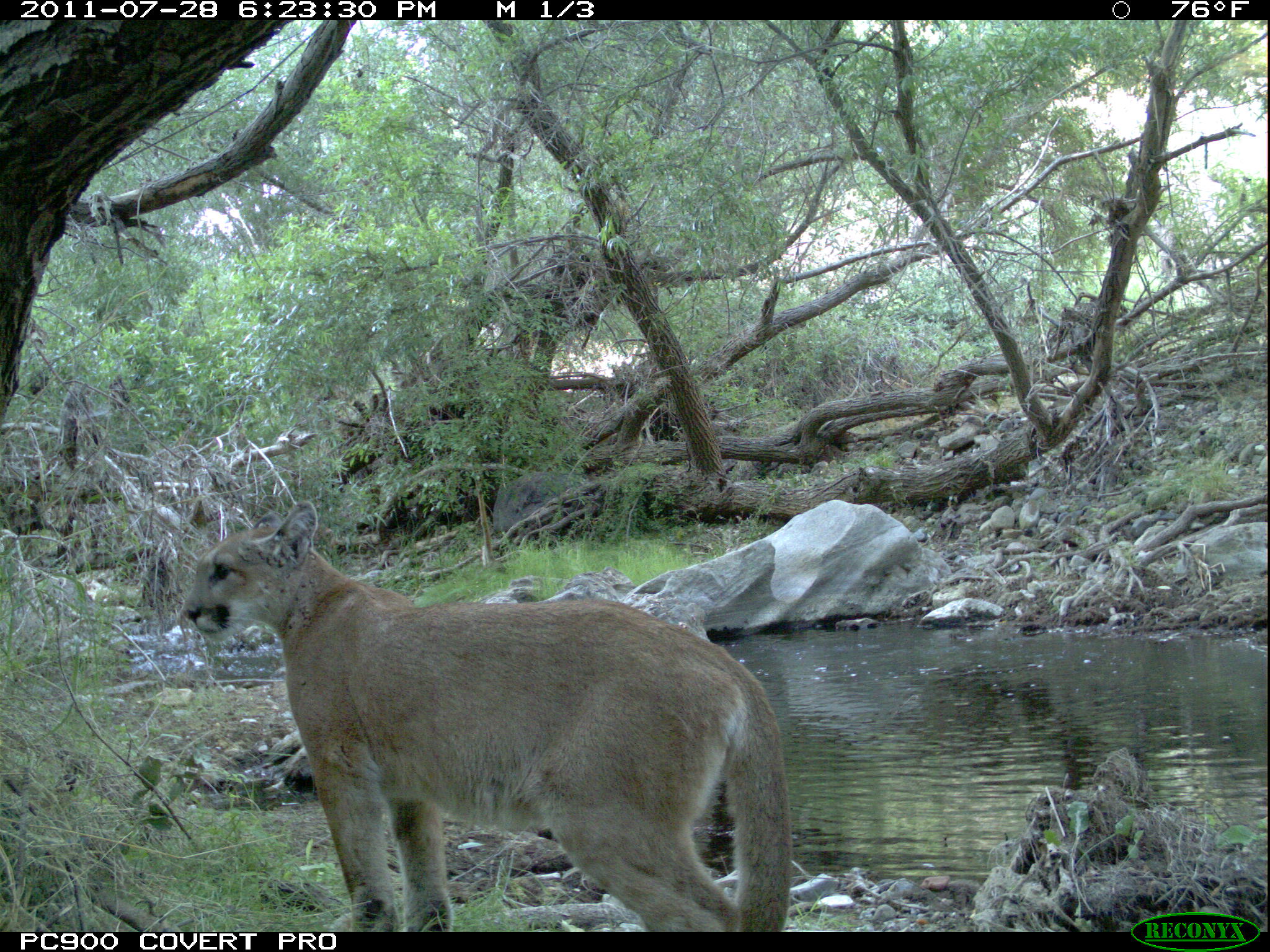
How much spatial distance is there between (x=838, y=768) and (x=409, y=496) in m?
3.05

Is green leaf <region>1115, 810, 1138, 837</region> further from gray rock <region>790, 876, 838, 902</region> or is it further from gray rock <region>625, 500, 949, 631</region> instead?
gray rock <region>625, 500, 949, 631</region>

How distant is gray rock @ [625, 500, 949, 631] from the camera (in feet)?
14.1

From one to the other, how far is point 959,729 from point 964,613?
19.8 inches

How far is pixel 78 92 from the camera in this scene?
2.87 metres

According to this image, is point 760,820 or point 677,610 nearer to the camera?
point 760,820

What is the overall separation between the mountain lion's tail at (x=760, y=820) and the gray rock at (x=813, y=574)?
1.59 metres

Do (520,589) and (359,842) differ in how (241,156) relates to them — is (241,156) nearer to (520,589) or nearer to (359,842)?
(520,589)

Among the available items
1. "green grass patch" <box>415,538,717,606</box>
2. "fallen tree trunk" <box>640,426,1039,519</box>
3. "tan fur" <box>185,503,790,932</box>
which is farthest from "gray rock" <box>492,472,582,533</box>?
"tan fur" <box>185,503,790,932</box>

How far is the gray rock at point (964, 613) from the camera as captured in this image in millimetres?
4109

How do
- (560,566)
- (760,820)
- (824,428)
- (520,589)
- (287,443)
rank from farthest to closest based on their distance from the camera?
(287,443), (520,589), (560,566), (824,428), (760,820)

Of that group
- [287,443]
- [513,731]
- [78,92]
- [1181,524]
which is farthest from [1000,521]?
[287,443]

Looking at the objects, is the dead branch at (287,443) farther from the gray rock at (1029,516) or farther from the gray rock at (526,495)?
the gray rock at (1029,516)

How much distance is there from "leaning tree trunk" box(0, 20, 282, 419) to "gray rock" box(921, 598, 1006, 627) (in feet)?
11.2

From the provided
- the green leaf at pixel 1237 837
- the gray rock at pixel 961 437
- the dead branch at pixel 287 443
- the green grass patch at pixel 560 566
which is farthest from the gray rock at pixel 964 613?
the dead branch at pixel 287 443
